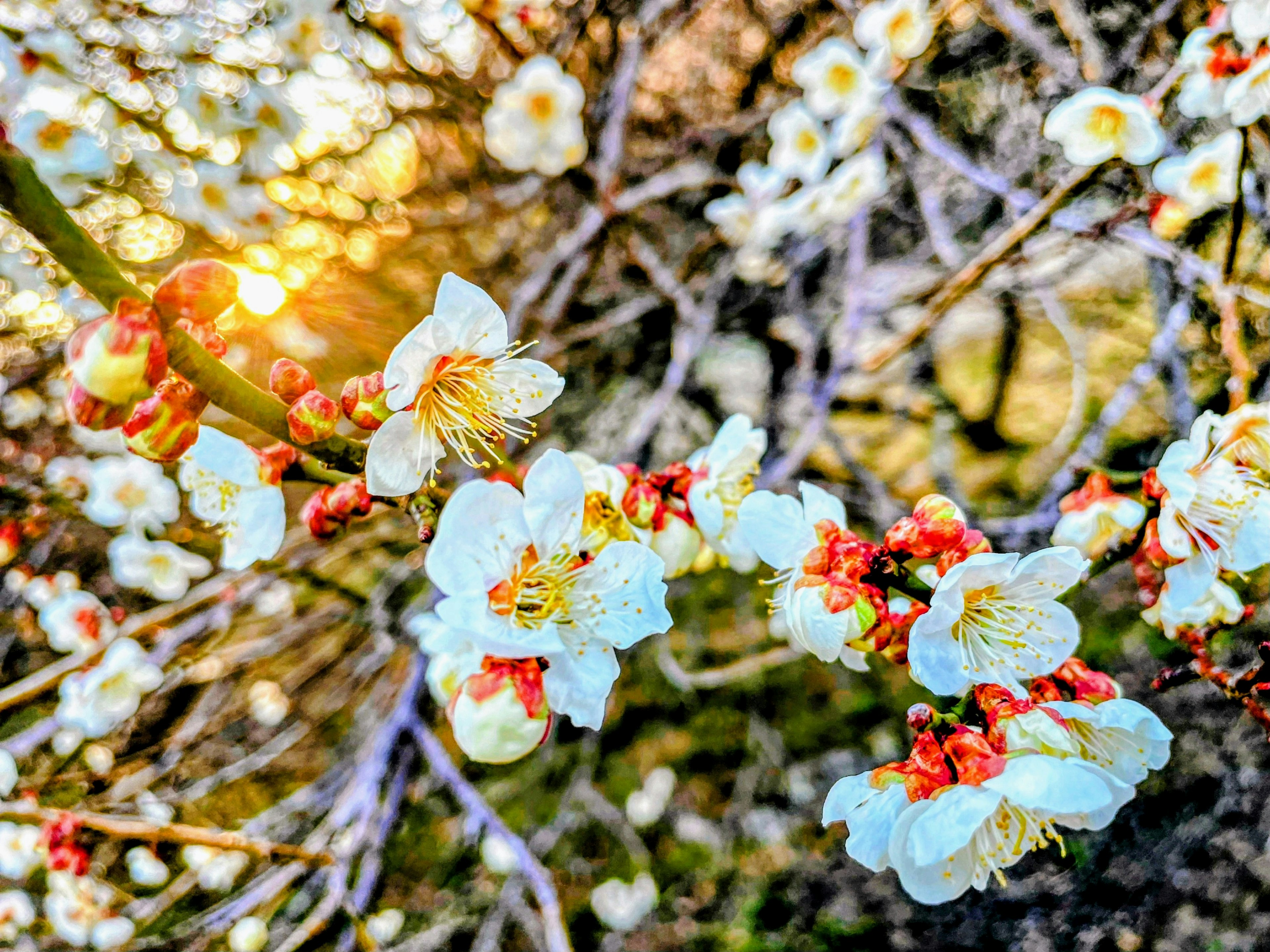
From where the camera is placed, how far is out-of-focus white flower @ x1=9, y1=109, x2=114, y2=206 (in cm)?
173

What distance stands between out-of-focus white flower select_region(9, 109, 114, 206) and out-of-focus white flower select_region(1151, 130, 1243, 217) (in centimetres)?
243

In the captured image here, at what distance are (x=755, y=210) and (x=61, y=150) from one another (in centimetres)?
206

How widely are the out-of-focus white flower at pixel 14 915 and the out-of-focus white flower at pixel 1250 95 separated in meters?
3.61

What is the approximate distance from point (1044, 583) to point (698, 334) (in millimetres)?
1624

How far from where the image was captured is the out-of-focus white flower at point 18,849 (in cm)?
187

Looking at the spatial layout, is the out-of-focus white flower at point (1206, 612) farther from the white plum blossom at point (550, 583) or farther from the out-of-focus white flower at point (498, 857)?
the out-of-focus white flower at point (498, 857)

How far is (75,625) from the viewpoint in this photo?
1.87 meters

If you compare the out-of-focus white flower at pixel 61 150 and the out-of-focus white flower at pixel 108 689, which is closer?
the out-of-focus white flower at pixel 108 689

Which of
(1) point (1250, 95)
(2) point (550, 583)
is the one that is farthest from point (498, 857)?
(1) point (1250, 95)

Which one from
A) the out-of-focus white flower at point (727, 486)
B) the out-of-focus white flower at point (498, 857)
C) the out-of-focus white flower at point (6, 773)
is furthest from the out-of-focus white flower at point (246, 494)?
the out-of-focus white flower at point (498, 857)

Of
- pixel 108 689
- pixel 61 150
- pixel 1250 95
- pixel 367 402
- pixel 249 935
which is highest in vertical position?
pixel 61 150

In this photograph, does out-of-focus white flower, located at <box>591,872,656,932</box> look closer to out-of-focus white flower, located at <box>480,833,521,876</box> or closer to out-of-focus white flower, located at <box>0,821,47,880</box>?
out-of-focus white flower, located at <box>480,833,521,876</box>

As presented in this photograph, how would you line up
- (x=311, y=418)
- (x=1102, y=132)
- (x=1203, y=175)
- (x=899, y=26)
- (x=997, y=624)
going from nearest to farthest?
(x=311, y=418) < (x=997, y=624) < (x=1102, y=132) < (x=1203, y=175) < (x=899, y=26)

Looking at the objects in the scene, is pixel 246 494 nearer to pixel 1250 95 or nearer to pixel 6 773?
pixel 6 773
